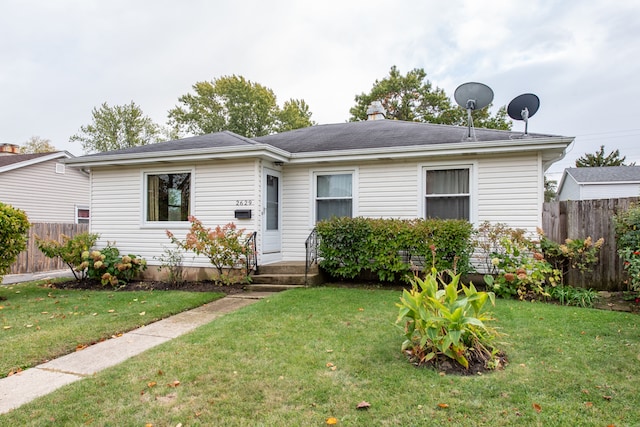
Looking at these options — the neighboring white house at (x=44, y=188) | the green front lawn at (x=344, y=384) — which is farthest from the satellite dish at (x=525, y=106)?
the neighboring white house at (x=44, y=188)

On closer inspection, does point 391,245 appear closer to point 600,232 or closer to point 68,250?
point 600,232

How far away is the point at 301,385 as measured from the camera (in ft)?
9.87

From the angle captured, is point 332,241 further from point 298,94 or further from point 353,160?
point 298,94

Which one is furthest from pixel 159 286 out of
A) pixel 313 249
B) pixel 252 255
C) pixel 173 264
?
pixel 313 249

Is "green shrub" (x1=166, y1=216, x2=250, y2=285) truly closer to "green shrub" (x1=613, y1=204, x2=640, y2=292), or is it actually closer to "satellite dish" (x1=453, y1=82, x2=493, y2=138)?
"satellite dish" (x1=453, y1=82, x2=493, y2=138)

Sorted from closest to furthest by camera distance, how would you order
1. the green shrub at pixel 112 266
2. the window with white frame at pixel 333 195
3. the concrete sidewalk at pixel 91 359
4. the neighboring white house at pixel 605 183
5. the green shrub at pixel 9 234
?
1. the concrete sidewalk at pixel 91 359
2. the green shrub at pixel 9 234
3. the green shrub at pixel 112 266
4. the window with white frame at pixel 333 195
5. the neighboring white house at pixel 605 183

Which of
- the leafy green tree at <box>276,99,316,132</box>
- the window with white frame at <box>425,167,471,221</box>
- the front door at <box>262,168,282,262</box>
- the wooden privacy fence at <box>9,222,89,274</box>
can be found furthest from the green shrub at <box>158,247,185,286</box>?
the leafy green tree at <box>276,99,316,132</box>

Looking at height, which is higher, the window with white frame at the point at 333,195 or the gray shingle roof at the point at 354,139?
the gray shingle roof at the point at 354,139

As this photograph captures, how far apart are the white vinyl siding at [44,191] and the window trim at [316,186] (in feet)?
36.1

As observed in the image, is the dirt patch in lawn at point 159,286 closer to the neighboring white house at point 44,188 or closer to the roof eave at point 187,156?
the roof eave at point 187,156

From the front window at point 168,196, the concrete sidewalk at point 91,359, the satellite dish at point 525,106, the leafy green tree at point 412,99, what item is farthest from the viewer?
the leafy green tree at point 412,99

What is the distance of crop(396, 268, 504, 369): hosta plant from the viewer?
3193mm

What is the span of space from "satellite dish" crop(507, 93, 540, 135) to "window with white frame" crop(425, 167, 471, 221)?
1.78 metres

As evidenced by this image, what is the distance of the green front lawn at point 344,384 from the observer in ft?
8.32
